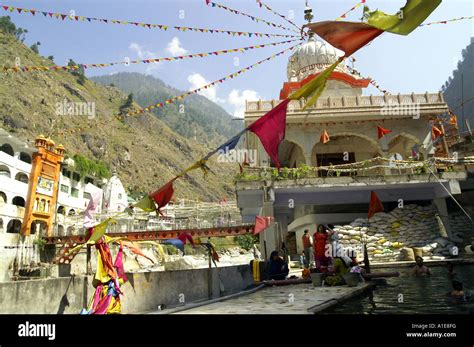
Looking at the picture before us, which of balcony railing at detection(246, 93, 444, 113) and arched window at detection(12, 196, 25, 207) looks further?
arched window at detection(12, 196, 25, 207)

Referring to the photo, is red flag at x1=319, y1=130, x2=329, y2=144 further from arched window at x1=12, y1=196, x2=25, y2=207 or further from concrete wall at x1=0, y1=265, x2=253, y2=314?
arched window at x1=12, y1=196, x2=25, y2=207

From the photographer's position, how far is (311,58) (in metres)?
26.1

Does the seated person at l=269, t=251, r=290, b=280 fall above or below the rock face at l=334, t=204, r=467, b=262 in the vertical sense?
below

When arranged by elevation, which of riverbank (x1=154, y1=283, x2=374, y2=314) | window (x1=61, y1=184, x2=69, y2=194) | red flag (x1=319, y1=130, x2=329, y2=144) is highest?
window (x1=61, y1=184, x2=69, y2=194)

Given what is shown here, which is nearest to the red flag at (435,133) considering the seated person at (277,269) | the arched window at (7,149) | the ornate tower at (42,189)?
the seated person at (277,269)

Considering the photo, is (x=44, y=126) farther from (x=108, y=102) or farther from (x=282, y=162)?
(x=282, y=162)

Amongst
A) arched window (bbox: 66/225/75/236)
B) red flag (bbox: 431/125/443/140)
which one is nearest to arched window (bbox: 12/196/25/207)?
arched window (bbox: 66/225/75/236)

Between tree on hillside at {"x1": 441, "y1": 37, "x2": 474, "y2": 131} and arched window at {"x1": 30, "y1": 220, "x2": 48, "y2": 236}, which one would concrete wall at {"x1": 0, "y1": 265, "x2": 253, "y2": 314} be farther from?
tree on hillside at {"x1": 441, "y1": 37, "x2": 474, "y2": 131}

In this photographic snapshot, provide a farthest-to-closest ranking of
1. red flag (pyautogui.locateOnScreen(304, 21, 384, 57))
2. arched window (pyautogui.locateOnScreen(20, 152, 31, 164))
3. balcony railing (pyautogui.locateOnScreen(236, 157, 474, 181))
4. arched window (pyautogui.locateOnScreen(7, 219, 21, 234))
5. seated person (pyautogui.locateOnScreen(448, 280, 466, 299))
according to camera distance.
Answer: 1. arched window (pyautogui.locateOnScreen(20, 152, 31, 164))
2. arched window (pyautogui.locateOnScreen(7, 219, 21, 234))
3. balcony railing (pyautogui.locateOnScreen(236, 157, 474, 181))
4. seated person (pyautogui.locateOnScreen(448, 280, 466, 299))
5. red flag (pyautogui.locateOnScreen(304, 21, 384, 57))

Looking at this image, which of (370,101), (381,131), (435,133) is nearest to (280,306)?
(381,131)

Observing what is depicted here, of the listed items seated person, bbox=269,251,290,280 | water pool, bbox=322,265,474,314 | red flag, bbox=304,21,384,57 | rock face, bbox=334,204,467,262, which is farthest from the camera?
rock face, bbox=334,204,467,262

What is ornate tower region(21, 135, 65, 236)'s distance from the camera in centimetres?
3409

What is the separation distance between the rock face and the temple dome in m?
12.7

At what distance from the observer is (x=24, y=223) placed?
33.1 m
